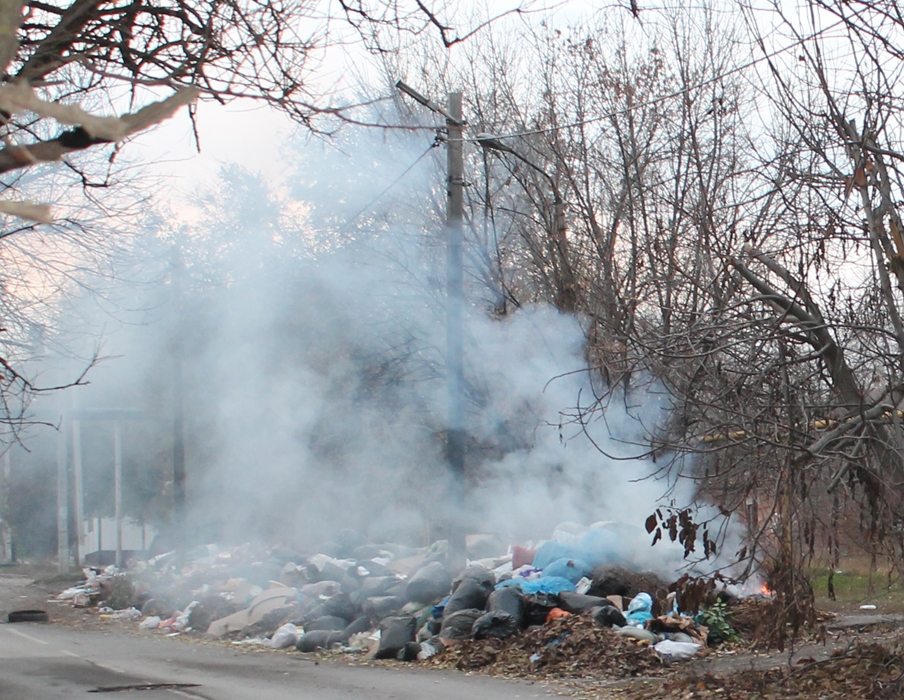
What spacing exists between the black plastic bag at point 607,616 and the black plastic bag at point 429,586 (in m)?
2.26

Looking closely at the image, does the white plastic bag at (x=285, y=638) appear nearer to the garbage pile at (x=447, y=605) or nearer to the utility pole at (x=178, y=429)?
the garbage pile at (x=447, y=605)

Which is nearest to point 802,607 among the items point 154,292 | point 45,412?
point 154,292

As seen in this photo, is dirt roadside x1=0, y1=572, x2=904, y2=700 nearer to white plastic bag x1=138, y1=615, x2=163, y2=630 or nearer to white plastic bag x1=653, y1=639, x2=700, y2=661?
white plastic bag x1=653, y1=639, x2=700, y2=661

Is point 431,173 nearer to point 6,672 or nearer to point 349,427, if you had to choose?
point 349,427

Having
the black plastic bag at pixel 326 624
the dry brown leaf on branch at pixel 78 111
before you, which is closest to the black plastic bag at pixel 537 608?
the black plastic bag at pixel 326 624

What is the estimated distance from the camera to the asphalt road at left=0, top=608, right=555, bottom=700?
26.1 feet

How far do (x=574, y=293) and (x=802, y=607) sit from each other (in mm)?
9431

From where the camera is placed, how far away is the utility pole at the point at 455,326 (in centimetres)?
1118

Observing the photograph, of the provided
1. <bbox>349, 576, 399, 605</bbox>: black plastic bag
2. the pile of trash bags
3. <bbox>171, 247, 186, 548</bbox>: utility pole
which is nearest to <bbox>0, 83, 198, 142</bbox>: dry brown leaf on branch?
the pile of trash bags

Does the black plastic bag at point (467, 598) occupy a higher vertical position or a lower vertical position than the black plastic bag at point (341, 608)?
higher

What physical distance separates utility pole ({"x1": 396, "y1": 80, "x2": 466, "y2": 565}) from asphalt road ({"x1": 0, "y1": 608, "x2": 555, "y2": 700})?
89.4 inches

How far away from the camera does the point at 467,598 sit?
34.3ft

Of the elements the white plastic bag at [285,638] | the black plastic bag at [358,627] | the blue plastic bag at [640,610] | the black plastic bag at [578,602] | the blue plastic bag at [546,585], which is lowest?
the white plastic bag at [285,638]

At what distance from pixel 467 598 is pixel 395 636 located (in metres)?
0.90
